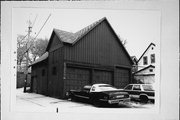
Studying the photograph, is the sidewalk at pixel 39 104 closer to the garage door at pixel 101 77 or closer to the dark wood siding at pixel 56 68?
the dark wood siding at pixel 56 68

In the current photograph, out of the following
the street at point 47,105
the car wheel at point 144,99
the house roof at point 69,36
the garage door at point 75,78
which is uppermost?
the house roof at point 69,36

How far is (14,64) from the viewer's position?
12.9 feet

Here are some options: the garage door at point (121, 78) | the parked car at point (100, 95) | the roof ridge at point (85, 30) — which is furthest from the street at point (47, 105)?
the roof ridge at point (85, 30)

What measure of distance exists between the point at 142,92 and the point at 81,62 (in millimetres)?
1296

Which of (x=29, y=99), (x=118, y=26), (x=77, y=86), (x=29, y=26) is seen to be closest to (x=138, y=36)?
(x=118, y=26)

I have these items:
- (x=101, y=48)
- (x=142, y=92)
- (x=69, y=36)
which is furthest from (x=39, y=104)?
(x=142, y=92)

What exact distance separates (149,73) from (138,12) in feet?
3.87

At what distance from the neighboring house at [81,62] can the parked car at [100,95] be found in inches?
4.2

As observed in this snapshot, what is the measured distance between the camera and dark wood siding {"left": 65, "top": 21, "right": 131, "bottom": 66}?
4.08 meters

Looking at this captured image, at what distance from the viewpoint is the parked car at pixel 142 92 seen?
4.01 meters

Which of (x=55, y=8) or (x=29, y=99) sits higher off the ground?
(x=55, y=8)

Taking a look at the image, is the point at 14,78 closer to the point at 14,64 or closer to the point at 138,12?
the point at 14,64

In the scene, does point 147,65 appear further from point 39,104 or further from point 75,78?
point 39,104

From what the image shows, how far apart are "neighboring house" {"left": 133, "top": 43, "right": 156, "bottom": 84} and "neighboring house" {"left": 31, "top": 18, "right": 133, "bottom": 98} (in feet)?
0.69
